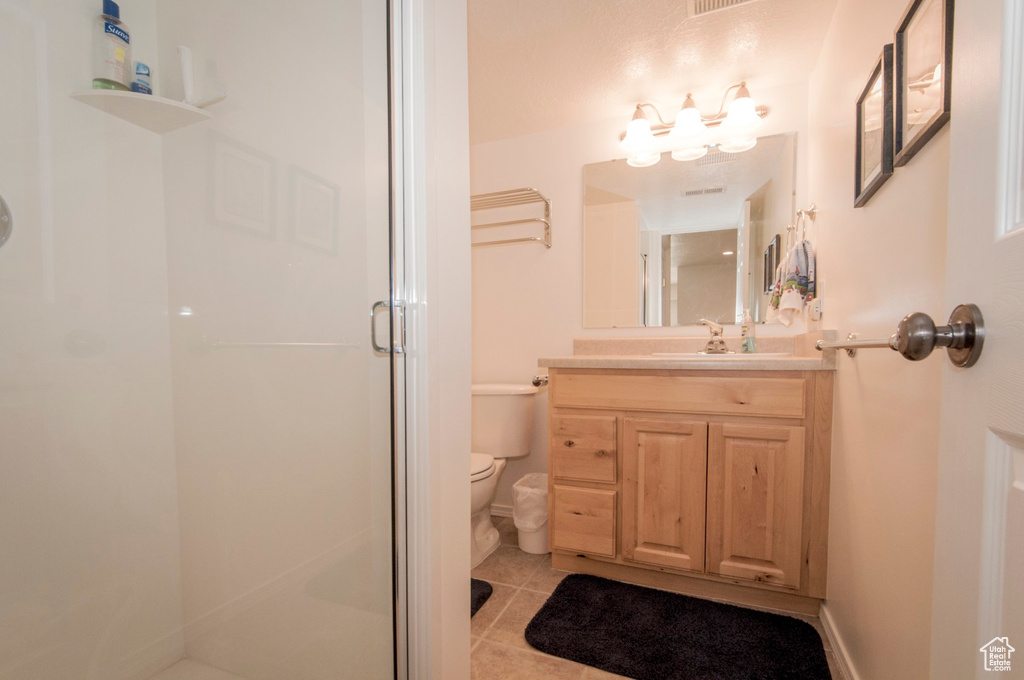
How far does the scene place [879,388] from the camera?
1014 mm

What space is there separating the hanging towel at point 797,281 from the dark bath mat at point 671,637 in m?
1.09

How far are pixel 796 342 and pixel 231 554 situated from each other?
6.76 ft

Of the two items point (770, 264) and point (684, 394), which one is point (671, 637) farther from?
point (770, 264)

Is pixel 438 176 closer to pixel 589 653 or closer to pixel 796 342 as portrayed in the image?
pixel 589 653

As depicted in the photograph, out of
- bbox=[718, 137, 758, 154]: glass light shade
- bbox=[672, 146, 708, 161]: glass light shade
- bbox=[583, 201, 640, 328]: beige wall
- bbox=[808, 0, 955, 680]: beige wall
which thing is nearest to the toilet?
bbox=[583, 201, 640, 328]: beige wall

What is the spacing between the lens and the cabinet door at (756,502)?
144cm

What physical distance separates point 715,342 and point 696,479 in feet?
2.21

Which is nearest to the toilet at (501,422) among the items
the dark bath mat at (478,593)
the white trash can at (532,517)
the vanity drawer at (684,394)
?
the white trash can at (532,517)

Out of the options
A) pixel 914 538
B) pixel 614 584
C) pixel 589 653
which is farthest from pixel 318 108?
pixel 614 584

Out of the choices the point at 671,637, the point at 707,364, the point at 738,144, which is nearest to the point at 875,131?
the point at 707,364

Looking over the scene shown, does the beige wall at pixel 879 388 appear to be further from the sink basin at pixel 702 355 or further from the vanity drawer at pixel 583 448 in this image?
the vanity drawer at pixel 583 448

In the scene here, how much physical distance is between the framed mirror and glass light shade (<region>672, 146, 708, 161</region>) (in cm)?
4

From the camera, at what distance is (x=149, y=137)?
95 cm

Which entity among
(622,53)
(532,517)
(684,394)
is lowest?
(532,517)
